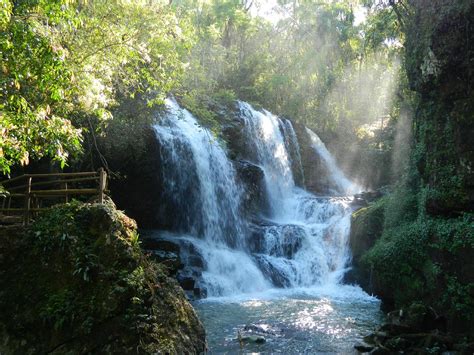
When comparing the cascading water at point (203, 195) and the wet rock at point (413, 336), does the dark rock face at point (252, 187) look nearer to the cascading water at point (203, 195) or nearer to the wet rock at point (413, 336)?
the cascading water at point (203, 195)

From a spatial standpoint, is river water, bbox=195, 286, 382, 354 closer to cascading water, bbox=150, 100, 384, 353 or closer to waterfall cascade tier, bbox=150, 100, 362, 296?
cascading water, bbox=150, 100, 384, 353

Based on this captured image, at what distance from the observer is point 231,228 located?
69.9 ft

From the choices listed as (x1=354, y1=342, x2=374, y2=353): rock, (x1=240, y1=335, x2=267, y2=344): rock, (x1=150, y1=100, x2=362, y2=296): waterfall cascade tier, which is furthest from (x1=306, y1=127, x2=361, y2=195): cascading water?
(x1=240, y1=335, x2=267, y2=344): rock

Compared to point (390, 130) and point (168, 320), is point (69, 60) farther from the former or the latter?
point (390, 130)

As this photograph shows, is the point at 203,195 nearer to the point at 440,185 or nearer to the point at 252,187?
the point at 252,187

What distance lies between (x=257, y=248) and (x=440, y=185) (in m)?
10.1

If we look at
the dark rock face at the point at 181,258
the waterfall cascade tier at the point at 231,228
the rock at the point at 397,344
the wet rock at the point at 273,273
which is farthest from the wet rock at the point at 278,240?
the rock at the point at 397,344

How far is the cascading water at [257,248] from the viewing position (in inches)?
476

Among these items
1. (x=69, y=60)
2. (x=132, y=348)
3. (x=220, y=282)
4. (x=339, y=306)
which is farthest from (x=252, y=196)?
(x=132, y=348)

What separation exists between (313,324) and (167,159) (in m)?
11.1

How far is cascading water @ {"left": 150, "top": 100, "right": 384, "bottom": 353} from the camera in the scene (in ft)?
39.7

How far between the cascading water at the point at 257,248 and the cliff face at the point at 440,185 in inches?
73.2

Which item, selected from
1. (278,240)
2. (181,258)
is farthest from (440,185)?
(181,258)

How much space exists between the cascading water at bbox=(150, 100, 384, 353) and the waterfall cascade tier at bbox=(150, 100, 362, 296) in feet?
0.16
